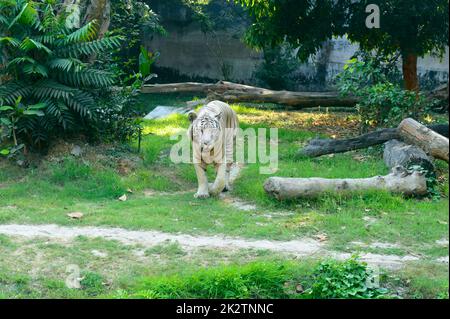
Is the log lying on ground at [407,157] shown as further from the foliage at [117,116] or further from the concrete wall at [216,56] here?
the concrete wall at [216,56]

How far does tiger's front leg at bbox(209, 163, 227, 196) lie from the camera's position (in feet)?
30.0

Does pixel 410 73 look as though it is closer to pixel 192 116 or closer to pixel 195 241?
pixel 192 116

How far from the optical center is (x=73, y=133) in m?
10.9

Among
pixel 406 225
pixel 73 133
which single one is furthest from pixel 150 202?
pixel 406 225

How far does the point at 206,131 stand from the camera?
354 inches

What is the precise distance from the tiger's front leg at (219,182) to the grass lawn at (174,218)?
0.17m

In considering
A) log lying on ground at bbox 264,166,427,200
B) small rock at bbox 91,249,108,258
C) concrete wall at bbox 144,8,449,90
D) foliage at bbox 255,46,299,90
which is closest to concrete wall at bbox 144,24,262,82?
concrete wall at bbox 144,8,449,90

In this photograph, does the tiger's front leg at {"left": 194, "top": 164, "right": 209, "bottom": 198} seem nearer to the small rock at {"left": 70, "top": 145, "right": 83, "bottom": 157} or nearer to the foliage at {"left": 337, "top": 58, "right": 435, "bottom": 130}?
the small rock at {"left": 70, "top": 145, "right": 83, "bottom": 157}

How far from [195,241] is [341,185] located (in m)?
2.24

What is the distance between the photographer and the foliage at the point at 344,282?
5859mm

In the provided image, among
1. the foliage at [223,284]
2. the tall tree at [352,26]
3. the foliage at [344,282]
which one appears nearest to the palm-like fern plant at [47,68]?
the tall tree at [352,26]
